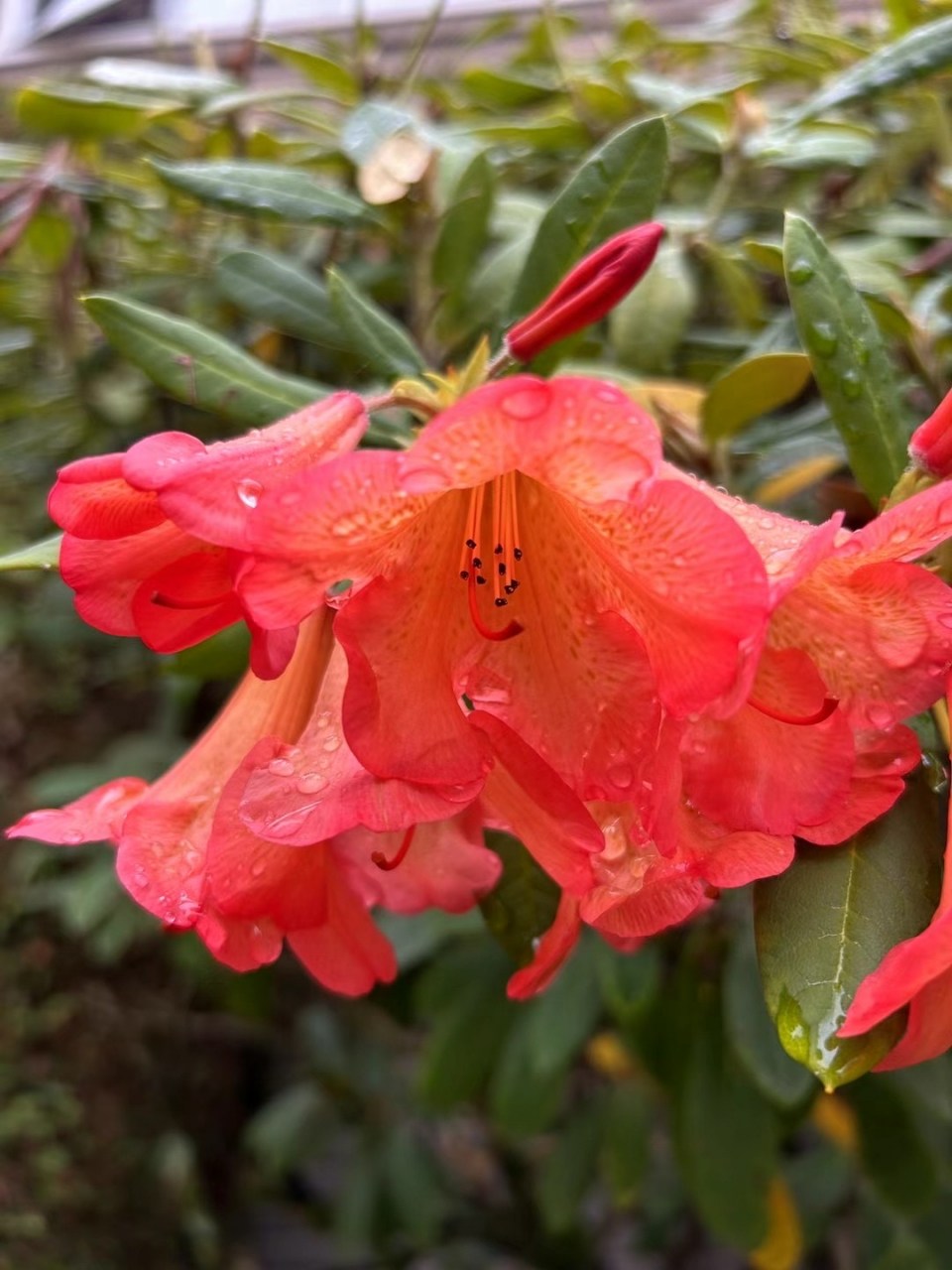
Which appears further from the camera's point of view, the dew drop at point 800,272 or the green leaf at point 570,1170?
the green leaf at point 570,1170

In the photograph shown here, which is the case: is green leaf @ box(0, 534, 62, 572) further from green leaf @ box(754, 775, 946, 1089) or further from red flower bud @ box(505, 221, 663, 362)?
green leaf @ box(754, 775, 946, 1089)

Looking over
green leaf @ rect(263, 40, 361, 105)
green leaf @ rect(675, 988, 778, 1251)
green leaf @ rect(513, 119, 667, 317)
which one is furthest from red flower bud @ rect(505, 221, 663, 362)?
green leaf @ rect(675, 988, 778, 1251)

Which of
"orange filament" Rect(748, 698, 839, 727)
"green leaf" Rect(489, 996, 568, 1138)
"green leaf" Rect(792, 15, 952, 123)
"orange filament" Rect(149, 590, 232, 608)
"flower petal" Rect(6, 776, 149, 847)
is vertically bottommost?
"green leaf" Rect(489, 996, 568, 1138)

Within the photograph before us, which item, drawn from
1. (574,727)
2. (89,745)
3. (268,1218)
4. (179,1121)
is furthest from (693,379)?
(268,1218)

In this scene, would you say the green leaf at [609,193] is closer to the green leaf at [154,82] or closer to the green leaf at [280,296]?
the green leaf at [280,296]

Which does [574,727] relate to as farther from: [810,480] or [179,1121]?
[179,1121]

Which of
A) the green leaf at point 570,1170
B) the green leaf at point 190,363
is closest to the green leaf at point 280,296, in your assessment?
the green leaf at point 190,363

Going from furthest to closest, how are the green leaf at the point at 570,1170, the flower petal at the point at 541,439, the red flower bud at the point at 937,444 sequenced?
1. the green leaf at the point at 570,1170
2. the red flower bud at the point at 937,444
3. the flower petal at the point at 541,439

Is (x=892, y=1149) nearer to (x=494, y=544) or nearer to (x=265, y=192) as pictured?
(x=494, y=544)
